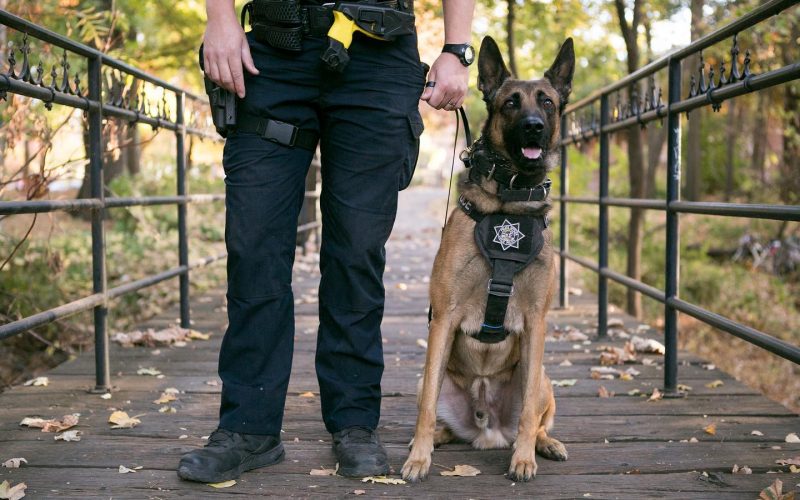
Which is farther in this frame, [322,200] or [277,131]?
[322,200]

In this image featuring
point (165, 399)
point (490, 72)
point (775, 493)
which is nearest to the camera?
point (775, 493)

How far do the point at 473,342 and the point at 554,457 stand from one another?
0.49m

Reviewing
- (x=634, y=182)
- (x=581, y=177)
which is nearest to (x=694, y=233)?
(x=581, y=177)

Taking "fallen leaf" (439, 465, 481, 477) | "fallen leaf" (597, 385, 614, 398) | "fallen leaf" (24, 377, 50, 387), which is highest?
"fallen leaf" (24, 377, 50, 387)

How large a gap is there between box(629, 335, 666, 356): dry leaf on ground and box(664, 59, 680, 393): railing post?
2.67ft

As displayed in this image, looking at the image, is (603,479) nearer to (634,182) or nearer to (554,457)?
(554,457)

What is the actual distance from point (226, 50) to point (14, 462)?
1.50 meters

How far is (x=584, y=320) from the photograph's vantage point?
5402 millimetres

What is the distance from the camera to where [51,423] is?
2.88m

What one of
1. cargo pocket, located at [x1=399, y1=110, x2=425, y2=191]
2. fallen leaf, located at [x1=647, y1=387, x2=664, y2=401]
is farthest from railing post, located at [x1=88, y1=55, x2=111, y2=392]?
fallen leaf, located at [x1=647, y1=387, x2=664, y2=401]

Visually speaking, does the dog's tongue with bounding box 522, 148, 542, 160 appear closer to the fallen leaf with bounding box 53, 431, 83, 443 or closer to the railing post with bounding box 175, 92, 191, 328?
the fallen leaf with bounding box 53, 431, 83, 443

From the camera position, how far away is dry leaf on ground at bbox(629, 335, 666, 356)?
4316 millimetres

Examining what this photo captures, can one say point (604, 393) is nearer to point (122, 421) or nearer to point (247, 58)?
point (122, 421)

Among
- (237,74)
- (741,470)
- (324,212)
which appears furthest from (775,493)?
(237,74)
